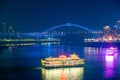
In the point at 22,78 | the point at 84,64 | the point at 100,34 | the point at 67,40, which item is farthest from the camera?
the point at 100,34

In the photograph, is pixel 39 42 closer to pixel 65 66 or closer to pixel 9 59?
pixel 9 59

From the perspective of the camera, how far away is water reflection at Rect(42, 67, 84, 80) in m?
15.0

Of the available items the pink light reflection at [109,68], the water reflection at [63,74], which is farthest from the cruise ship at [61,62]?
the pink light reflection at [109,68]

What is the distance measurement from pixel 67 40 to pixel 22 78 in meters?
22.2

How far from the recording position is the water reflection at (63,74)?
1505 cm

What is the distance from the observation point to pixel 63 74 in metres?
15.8

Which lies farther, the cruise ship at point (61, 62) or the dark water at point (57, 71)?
the cruise ship at point (61, 62)

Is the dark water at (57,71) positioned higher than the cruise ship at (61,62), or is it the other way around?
the cruise ship at (61,62)

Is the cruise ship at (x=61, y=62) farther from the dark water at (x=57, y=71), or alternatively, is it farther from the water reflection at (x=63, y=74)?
the water reflection at (x=63, y=74)

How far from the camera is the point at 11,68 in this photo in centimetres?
1705

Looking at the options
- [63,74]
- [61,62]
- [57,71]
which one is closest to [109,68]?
[61,62]

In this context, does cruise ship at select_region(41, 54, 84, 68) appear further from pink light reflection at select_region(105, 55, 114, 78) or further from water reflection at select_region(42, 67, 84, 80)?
pink light reflection at select_region(105, 55, 114, 78)

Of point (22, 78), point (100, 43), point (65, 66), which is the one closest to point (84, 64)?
point (65, 66)

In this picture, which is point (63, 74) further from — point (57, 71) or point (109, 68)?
point (109, 68)
